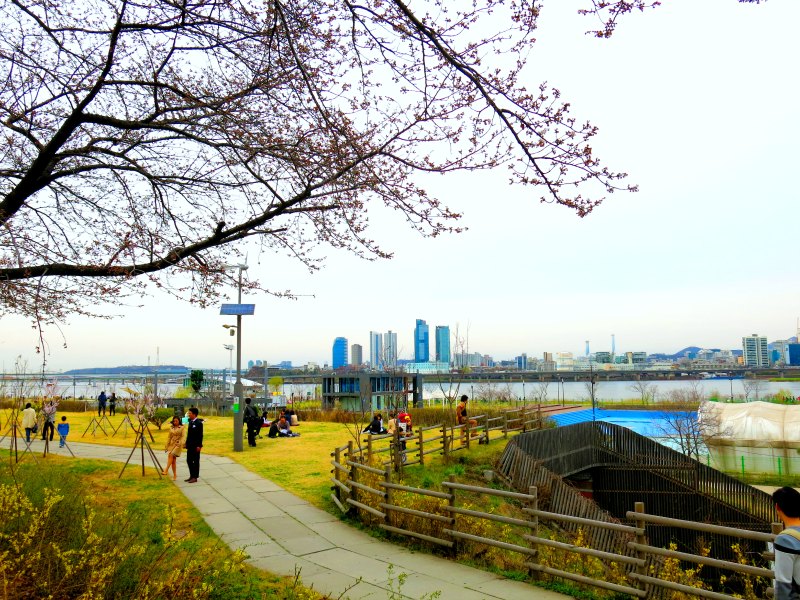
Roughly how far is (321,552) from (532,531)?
3.08m

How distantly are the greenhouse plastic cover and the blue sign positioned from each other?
26085mm

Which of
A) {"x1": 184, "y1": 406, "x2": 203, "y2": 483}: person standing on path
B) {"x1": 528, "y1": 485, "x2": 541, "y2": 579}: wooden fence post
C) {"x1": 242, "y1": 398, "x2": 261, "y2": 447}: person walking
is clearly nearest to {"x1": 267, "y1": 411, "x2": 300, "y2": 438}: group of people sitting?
{"x1": 242, "y1": 398, "x2": 261, "y2": 447}: person walking

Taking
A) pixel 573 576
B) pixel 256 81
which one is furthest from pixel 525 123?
pixel 573 576

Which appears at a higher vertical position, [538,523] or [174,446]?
[174,446]

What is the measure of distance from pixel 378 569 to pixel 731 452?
98.0 feet

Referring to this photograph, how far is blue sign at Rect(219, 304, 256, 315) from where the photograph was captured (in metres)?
17.8

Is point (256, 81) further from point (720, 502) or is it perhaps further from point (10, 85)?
point (720, 502)

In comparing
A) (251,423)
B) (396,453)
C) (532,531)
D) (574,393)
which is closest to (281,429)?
(251,423)

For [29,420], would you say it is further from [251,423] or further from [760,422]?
[760,422]

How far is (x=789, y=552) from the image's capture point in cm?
400

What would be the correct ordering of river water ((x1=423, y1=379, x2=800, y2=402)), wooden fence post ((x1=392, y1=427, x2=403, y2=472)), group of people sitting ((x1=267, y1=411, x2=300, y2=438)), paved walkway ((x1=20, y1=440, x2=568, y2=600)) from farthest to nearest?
river water ((x1=423, y1=379, x2=800, y2=402))
group of people sitting ((x1=267, y1=411, x2=300, y2=438))
wooden fence post ((x1=392, y1=427, x2=403, y2=472))
paved walkway ((x1=20, y1=440, x2=568, y2=600))

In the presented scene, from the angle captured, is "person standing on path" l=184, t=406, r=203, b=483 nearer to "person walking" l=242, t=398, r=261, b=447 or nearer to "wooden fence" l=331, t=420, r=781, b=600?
"wooden fence" l=331, t=420, r=781, b=600

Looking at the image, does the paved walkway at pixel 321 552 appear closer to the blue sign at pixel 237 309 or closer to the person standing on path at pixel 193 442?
the person standing on path at pixel 193 442

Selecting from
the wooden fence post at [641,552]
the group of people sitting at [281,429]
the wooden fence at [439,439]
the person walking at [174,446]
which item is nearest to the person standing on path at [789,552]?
the wooden fence post at [641,552]
